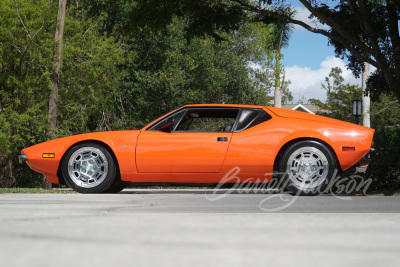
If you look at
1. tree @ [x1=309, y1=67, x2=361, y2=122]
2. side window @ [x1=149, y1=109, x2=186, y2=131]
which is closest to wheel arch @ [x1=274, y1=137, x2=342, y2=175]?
side window @ [x1=149, y1=109, x2=186, y2=131]

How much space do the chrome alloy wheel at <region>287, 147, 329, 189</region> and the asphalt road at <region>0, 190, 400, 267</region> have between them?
2.22 m

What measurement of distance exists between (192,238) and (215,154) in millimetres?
4357

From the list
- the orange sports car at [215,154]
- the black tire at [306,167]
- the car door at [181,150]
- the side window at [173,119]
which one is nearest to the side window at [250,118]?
the orange sports car at [215,154]

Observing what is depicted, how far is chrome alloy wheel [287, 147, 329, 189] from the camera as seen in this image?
7.80m

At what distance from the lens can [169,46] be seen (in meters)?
29.0

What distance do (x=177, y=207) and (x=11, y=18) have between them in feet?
58.2

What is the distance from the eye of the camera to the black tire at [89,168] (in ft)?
26.3

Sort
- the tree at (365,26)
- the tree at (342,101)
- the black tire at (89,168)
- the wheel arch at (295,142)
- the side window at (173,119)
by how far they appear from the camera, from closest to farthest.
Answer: the wheel arch at (295,142)
the black tire at (89,168)
the side window at (173,119)
the tree at (365,26)
the tree at (342,101)

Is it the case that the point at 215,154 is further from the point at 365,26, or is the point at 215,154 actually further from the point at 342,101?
the point at 342,101

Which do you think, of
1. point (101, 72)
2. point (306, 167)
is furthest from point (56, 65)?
point (306, 167)

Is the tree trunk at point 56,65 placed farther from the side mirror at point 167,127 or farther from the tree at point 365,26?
the side mirror at point 167,127

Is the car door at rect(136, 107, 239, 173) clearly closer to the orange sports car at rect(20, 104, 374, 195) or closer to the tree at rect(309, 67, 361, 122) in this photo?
the orange sports car at rect(20, 104, 374, 195)

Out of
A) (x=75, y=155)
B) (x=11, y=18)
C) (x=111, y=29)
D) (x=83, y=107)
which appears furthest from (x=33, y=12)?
(x=75, y=155)

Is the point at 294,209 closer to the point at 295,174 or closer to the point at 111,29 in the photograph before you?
the point at 295,174
